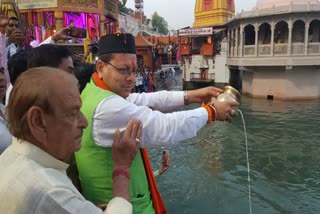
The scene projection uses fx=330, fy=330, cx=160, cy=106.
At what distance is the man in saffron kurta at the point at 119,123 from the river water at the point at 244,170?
12.0 feet

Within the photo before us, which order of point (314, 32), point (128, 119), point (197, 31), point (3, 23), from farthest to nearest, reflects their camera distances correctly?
point (197, 31) < point (314, 32) < point (3, 23) < point (128, 119)

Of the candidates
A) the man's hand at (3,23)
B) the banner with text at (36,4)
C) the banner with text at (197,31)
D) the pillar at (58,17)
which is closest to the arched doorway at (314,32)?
the banner with text at (197,31)

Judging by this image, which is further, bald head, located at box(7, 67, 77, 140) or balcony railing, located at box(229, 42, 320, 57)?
balcony railing, located at box(229, 42, 320, 57)

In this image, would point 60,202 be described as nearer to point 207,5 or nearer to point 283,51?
point 283,51

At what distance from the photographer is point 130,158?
163 cm

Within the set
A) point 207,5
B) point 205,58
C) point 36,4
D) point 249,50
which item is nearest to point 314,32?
point 249,50

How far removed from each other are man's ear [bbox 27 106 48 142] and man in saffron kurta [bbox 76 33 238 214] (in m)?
0.60

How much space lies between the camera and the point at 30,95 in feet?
3.53

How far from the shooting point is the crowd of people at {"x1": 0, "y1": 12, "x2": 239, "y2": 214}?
1.06m

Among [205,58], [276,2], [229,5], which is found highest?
[229,5]

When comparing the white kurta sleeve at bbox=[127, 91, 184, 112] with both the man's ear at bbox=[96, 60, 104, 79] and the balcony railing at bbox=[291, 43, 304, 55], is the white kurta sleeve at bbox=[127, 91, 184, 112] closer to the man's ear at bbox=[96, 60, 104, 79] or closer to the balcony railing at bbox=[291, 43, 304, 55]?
the man's ear at bbox=[96, 60, 104, 79]

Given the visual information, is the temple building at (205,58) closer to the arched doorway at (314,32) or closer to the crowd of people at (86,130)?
the arched doorway at (314,32)

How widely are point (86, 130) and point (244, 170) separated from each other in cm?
647

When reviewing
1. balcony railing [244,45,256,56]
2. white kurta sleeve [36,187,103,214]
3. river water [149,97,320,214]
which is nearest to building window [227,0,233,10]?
balcony railing [244,45,256,56]
